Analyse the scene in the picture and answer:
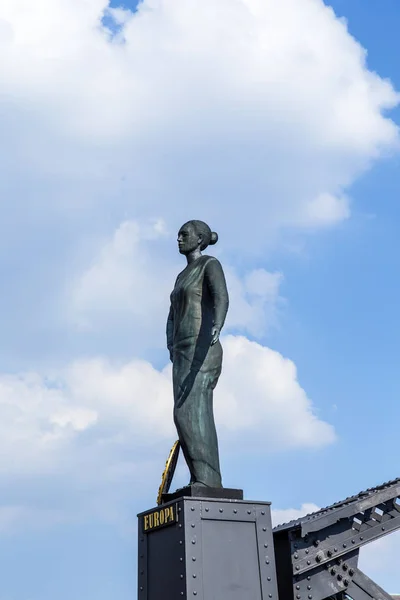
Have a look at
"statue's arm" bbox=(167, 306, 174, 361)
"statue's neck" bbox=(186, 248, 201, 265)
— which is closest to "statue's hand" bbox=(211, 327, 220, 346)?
"statue's arm" bbox=(167, 306, 174, 361)

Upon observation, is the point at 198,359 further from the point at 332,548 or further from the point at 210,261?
the point at 332,548

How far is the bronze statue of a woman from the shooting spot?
8945 mm

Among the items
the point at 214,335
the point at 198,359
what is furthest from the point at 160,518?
the point at 214,335

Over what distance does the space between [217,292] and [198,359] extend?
82 centimetres

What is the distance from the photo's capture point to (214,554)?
812 cm

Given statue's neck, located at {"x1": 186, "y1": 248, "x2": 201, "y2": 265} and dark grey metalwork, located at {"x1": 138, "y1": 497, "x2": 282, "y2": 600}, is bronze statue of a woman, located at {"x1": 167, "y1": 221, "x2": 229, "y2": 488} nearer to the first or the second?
statue's neck, located at {"x1": 186, "y1": 248, "x2": 201, "y2": 265}

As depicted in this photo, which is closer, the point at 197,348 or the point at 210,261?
the point at 197,348

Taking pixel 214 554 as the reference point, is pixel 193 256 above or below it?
above

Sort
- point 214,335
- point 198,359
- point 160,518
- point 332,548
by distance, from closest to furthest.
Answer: point 160,518, point 214,335, point 198,359, point 332,548

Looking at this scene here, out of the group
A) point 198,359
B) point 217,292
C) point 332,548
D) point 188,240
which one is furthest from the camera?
point 332,548

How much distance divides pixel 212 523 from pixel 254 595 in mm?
830

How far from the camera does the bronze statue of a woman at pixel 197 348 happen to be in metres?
8.95

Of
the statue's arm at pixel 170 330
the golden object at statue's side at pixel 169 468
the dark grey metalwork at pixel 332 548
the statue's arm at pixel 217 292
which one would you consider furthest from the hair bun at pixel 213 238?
the dark grey metalwork at pixel 332 548

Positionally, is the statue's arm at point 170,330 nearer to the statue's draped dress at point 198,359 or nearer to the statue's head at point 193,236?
the statue's draped dress at point 198,359
